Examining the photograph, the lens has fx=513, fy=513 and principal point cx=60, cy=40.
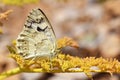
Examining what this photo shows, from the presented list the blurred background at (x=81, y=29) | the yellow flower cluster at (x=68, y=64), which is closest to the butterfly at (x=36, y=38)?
the yellow flower cluster at (x=68, y=64)

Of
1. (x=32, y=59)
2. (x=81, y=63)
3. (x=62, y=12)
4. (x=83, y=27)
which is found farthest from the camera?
(x=62, y=12)

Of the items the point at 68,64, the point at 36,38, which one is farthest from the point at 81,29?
the point at 68,64

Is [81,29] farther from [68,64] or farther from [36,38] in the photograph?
[68,64]

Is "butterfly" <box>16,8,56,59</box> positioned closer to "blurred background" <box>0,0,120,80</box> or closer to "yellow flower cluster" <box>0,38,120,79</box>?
"yellow flower cluster" <box>0,38,120,79</box>

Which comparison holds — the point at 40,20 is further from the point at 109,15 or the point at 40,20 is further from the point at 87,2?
the point at 87,2

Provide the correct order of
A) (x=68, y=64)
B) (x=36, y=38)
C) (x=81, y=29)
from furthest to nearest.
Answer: (x=81, y=29)
(x=36, y=38)
(x=68, y=64)

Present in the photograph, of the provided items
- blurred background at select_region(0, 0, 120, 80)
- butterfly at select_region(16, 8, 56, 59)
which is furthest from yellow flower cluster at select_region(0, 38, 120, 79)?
blurred background at select_region(0, 0, 120, 80)

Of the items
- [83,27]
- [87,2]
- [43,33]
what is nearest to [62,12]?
[87,2]
